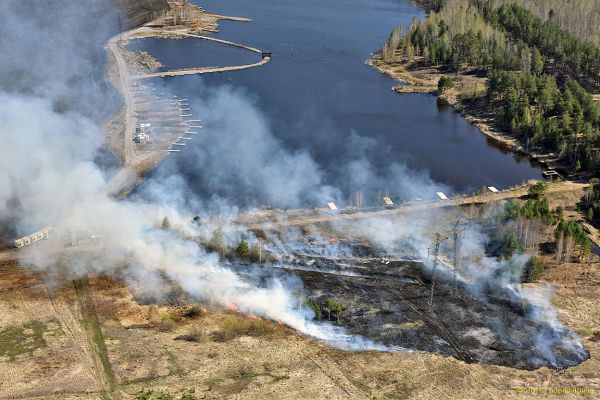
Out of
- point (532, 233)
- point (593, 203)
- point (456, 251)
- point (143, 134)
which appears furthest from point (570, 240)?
point (143, 134)

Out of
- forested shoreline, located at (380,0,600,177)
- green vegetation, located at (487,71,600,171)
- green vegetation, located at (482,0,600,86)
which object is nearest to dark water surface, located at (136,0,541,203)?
green vegetation, located at (487,71,600,171)

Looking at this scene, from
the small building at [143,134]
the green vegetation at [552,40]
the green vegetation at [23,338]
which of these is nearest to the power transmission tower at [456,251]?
the green vegetation at [23,338]

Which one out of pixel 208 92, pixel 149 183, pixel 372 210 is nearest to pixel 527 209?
pixel 372 210

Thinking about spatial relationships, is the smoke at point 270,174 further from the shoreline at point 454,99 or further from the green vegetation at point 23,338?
the green vegetation at point 23,338

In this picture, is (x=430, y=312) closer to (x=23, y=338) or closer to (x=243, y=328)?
(x=243, y=328)

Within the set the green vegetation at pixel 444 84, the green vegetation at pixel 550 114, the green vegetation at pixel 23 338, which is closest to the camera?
the green vegetation at pixel 23 338

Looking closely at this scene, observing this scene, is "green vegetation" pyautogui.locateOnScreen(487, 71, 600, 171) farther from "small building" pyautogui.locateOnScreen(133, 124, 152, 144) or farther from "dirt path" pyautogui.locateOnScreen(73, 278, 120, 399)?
"dirt path" pyautogui.locateOnScreen(73, 278, 120, 399)
